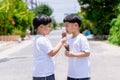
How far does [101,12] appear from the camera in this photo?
44531 millimetres

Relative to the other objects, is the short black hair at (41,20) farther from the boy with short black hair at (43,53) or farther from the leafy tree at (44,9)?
the leafy tree at (44,9)

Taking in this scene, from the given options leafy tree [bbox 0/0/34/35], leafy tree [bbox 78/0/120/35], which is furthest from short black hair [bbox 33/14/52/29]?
leafy tree [bbox 78/0/120/35]

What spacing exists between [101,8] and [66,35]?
39782 millimetres

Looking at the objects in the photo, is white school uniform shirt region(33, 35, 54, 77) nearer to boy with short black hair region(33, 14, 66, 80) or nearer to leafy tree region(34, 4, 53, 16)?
boy with short black hair region(33, 14, 66, 80)

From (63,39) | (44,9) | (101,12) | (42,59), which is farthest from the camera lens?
(44,9)

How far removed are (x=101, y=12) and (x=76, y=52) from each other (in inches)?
1548

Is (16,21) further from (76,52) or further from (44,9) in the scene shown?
(44,9)

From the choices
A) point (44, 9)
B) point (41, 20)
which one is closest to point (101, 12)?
point (41, 20)

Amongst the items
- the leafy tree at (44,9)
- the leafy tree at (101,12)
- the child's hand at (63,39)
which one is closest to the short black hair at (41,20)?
the child's hand at (63,39)

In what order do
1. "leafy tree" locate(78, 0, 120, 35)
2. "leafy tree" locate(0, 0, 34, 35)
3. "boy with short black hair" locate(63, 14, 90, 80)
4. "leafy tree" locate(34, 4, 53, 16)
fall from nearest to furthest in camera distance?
1. "boy with short black hair" locate(63, 14, 90, 80)
2. "leafy tree" locate(0, 0, 34, 35)
3. "leafy tree" locate(78, 0, 120, 35)
4. "leafy tree" locate(34, 4, 53, 16)

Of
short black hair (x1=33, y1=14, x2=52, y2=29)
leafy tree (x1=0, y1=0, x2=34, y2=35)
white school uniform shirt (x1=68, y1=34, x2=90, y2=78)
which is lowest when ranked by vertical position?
leafy tree (x1=0, y1=0, x2=34, y2=35)

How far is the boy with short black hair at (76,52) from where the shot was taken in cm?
553

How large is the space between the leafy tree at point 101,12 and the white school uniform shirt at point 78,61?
38.5 m

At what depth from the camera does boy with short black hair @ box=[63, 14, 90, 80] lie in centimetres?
553
